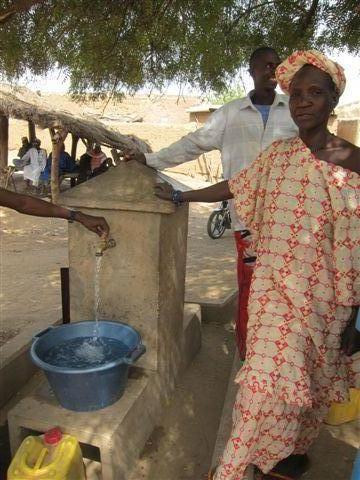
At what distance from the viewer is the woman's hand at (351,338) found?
5.98 feet

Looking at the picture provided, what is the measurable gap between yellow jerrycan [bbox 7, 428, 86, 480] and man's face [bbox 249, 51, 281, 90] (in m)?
2.30

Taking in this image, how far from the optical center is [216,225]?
955 cm

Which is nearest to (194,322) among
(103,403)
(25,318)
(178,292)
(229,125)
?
(178,292)

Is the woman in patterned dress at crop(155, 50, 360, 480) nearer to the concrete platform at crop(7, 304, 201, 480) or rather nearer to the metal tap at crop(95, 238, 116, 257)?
the concrete platform at crop(7, 304, 201, 480)

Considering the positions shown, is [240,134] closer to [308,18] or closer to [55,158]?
[308,18]

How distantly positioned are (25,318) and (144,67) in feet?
9.91

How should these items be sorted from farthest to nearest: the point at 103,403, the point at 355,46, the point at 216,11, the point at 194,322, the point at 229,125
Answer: the point at 355,46 < the point at 216,11 < the point at 194,322 < the point at 229,125 < the point at 103,403

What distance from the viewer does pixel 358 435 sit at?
8.60 feet

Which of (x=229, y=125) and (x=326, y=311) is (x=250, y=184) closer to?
(x=326, y=311)

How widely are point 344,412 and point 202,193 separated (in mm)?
1625

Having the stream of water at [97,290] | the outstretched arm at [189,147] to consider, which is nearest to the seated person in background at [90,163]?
the outstretched arm at [189,147]

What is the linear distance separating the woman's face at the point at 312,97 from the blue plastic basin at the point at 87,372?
1312mm

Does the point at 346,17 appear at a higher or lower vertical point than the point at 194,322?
higher

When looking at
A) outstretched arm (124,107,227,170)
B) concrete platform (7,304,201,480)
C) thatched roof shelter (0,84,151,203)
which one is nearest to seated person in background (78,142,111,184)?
thatched roof shelter (0,84,151,203)
